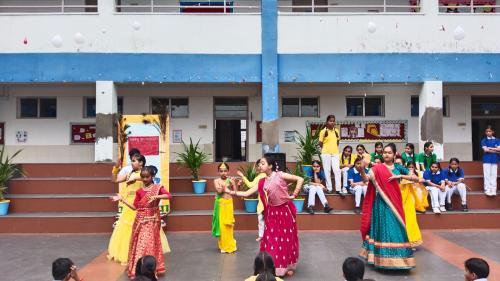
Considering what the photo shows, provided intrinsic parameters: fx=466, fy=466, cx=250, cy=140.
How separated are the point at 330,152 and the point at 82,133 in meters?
7.85

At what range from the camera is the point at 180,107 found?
48.1 feet

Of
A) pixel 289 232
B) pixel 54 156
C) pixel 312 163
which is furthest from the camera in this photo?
pixel 54 156

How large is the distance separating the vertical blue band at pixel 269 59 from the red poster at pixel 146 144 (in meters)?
3.50

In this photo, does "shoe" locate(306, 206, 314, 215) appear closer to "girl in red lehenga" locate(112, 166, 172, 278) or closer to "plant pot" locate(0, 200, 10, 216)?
"girl in red lehenga" locate(112, 166, 172, 278)

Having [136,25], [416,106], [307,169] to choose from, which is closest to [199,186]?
[307,169]

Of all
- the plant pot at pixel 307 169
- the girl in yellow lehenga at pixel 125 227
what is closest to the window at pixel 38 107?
the plant pot at pixel 307 169

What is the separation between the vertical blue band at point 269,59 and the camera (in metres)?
12.5

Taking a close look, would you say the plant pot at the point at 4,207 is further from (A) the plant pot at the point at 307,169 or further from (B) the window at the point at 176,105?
(A) the plant pot at the point at 307,169

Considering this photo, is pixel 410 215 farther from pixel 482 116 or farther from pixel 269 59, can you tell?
pixel 482 116

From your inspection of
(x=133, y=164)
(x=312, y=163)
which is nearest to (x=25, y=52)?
(x=133, y=164)

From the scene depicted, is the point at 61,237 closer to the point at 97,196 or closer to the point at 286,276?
the point at 97,196

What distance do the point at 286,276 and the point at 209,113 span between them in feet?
28.6

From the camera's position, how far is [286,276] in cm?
646

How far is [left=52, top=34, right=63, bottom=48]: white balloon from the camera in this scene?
12.4 metres
